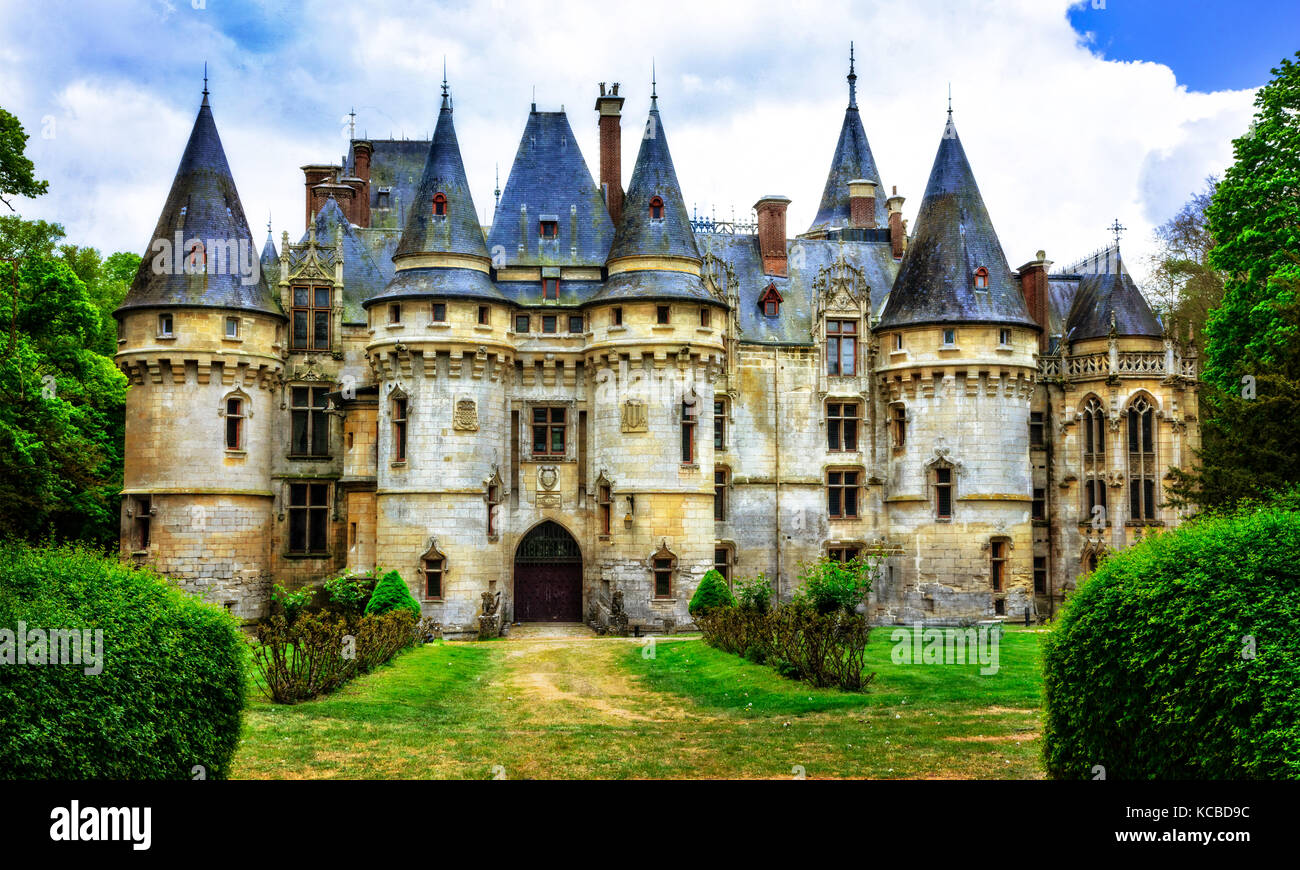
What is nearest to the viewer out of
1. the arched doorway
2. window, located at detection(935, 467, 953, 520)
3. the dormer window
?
the arched doorway

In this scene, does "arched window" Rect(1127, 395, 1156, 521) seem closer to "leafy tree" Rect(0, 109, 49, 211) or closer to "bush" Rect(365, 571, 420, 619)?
"bush" Rect(365, 571, 420, 619)

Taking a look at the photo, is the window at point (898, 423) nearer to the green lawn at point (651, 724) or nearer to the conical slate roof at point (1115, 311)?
the conical slate roof at point (1115, 311)

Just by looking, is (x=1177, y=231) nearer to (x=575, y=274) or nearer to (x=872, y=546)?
(x=872, y=546)

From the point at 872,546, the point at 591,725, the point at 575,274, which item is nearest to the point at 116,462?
the point at 575,274

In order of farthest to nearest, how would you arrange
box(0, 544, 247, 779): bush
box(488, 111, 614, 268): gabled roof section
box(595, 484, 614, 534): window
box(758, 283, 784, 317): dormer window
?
box(758, 283, 784, 317): dormer window, box(488, 111, 614, 268): gabled roof section, box(595, 484, 614, 534): window, box(0, 544, 247, 779): bush

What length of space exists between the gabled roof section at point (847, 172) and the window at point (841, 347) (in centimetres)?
1314

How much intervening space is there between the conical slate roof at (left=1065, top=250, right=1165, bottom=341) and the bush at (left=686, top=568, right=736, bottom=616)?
1780 centimetres

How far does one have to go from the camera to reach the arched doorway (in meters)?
39.8

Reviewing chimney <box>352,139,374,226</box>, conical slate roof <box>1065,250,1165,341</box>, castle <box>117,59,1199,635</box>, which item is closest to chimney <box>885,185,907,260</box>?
castle <box>117,59,1199,635</box>

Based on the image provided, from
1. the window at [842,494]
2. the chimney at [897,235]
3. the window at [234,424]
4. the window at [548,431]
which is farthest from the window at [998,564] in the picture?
the window at [234,424]

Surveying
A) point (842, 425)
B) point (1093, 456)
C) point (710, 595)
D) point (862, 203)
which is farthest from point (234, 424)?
point (1093, 456)

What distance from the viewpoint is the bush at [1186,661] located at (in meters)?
11.4

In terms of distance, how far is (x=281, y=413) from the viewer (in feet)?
132

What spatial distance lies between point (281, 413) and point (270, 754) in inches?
1001
